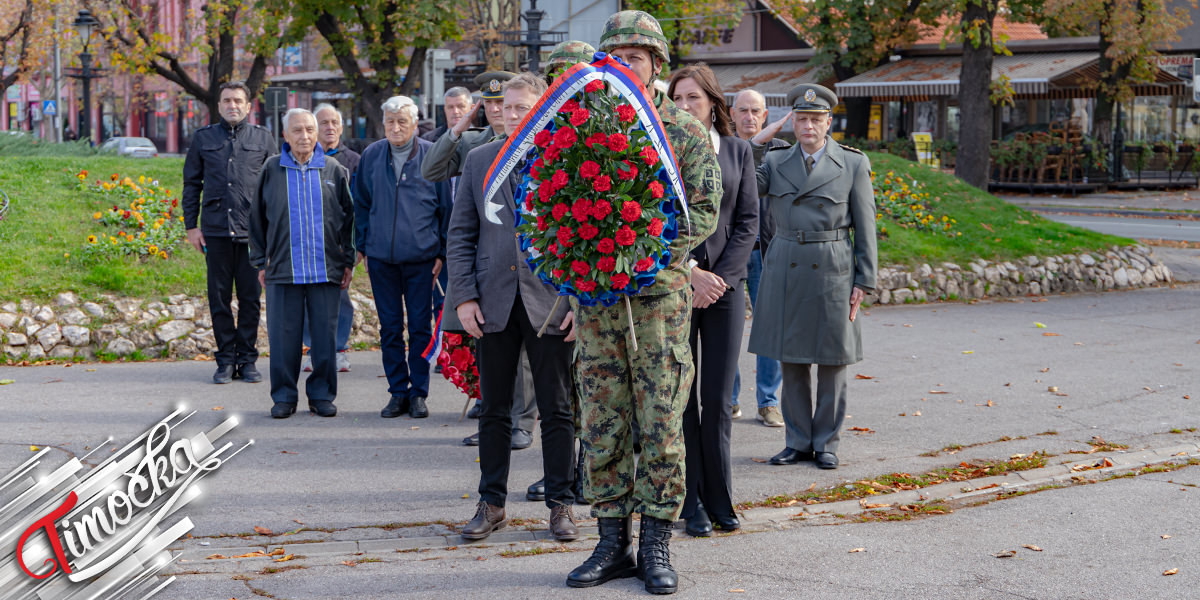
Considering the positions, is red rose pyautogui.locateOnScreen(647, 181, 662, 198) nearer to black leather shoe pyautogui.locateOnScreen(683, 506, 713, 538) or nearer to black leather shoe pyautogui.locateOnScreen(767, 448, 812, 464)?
black leather shoe pyautogui.locateOnScreen(683, 506, 713, 538)

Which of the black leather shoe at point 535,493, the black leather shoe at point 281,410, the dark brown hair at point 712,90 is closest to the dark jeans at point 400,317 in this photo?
the black leather shoe at point 281,410

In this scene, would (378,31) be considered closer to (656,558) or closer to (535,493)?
(535,493)

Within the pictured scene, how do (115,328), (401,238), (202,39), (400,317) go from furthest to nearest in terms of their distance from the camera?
(202,39) < (115,328) < (400,317) < (401,238)

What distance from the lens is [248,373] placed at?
361 inches

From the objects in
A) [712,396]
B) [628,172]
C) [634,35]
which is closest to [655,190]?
[628,172]

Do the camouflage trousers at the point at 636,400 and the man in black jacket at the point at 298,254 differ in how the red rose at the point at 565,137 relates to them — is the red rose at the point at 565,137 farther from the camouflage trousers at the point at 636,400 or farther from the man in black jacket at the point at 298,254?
the man in black jacket at the point at 298,254

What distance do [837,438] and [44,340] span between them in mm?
6619

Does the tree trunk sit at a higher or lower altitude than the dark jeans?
higher

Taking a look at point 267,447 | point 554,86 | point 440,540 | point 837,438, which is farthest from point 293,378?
point 554,86

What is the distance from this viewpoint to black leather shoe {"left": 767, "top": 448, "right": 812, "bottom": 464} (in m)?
6.74

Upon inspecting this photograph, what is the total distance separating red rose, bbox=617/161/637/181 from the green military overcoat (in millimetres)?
2479

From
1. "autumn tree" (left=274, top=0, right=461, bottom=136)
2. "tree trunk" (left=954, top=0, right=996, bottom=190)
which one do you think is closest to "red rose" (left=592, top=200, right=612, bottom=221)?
"tree trunk" (left=954, top=0, right=996, bottom=190)

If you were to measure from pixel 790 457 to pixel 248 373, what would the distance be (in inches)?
175

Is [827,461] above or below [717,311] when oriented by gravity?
below
